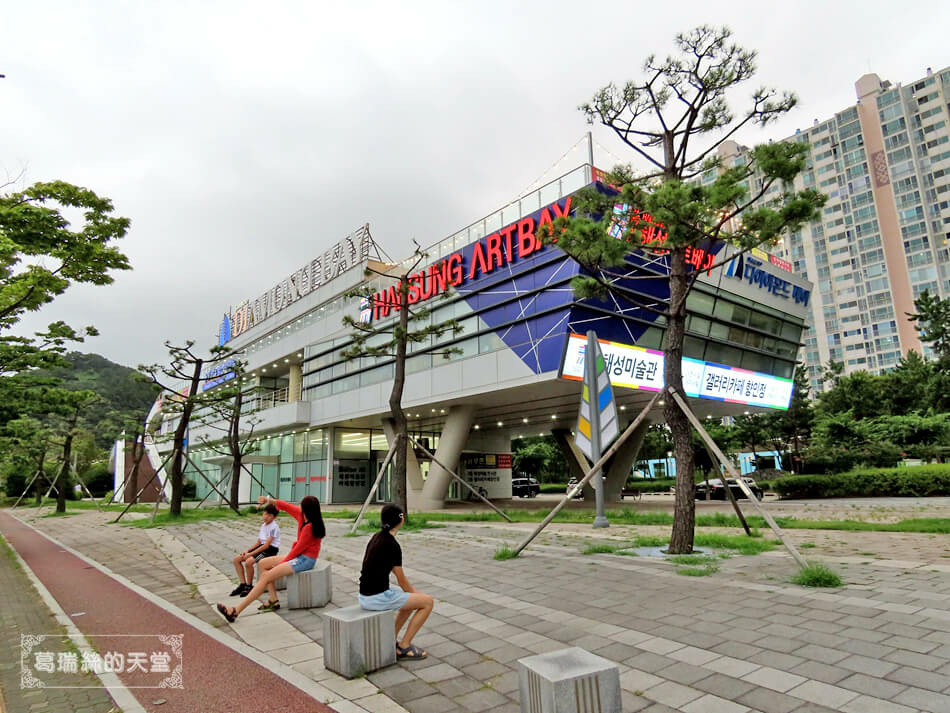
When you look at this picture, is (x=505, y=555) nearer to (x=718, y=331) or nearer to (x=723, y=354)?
(x=718, y=331)

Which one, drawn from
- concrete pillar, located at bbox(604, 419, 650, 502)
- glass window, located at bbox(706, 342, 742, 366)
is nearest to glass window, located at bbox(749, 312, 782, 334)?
glass window, located at bbox(706, 342, 742, 366)

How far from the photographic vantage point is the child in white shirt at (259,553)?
758 cm

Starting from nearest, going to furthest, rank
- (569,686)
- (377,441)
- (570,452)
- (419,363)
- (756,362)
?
(569,686) → (419,363) → (756,362) → (570,452) → (377,441)

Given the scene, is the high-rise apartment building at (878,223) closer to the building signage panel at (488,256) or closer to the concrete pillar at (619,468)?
the concrete pillar at (619,468)

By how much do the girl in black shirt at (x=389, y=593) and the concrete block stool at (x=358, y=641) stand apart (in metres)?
0.10

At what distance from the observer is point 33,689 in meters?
4.77

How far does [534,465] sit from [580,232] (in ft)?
185

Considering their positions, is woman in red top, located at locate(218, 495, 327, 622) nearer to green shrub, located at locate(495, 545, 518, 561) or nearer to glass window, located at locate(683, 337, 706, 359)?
green shrub, located at locate(495, 545, 518, 561)

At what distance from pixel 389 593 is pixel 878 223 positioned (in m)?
104

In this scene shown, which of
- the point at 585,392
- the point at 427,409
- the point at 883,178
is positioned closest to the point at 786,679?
the point at 585,392

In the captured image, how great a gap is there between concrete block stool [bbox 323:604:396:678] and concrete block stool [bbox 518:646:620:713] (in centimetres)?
171

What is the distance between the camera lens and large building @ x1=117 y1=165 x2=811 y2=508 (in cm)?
2270

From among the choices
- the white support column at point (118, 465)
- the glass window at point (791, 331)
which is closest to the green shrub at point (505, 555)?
the glass window at point (791, 331)

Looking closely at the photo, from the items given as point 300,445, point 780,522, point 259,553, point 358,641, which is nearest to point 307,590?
point 259,553
